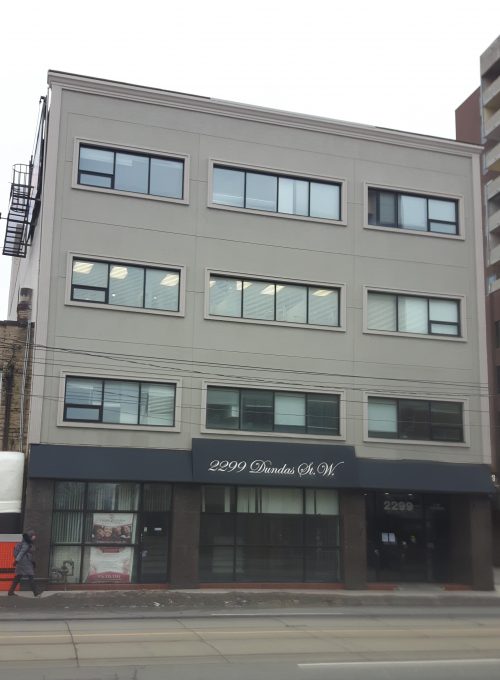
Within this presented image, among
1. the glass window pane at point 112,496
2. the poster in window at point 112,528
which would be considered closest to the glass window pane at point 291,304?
the glass window pane at point 112,496

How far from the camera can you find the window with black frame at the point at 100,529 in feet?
74.7

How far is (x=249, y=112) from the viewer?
2655 cm

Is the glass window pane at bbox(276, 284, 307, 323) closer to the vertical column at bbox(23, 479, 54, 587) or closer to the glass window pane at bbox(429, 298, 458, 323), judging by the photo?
the glass window pane at bbox(429, 298, 458, 323)

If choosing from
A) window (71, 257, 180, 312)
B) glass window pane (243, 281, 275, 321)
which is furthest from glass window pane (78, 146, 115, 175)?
glass window pane (243, 281, 275, 321)

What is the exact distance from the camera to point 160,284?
25016 millimetres

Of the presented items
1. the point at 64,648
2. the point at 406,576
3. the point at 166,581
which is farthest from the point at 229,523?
the point at 64,648

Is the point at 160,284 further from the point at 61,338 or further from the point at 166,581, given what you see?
the point at 166,581

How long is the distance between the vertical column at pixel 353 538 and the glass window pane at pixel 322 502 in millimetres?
271

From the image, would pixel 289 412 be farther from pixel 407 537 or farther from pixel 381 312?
pixel 407 537

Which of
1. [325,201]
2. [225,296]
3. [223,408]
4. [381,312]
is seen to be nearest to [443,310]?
[381,312]

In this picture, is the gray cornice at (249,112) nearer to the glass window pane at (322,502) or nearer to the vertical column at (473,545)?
the glass window pane at (322,502)

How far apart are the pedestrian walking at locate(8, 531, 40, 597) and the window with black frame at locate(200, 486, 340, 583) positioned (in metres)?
5.41

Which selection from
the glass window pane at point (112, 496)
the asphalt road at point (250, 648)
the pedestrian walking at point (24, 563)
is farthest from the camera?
the glass window pane at point (112, 496)

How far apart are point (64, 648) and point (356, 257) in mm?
17555
